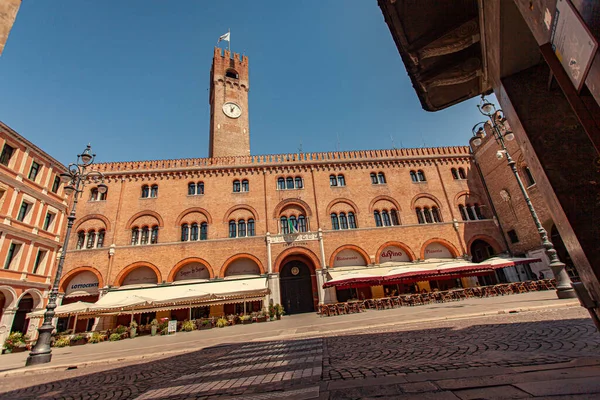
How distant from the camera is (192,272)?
1788 cm

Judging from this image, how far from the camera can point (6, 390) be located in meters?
5.00

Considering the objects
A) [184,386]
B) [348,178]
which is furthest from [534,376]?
[348,178]

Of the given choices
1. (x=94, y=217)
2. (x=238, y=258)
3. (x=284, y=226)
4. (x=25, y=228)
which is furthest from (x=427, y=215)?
(x=25, y=228)

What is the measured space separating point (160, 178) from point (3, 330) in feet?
36.8

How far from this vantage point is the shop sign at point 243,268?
59.4 feet

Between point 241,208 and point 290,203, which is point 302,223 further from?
point 241,208

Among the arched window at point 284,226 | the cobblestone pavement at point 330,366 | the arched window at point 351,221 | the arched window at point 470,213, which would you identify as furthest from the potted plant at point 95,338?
the arched window at point 470,213

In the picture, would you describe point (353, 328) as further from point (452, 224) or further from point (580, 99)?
point (452, 224)

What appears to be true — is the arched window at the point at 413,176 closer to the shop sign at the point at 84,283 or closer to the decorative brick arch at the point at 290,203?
the decorative brick arch at the point at 290,203

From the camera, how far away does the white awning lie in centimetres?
1362

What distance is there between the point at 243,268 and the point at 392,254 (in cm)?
1020

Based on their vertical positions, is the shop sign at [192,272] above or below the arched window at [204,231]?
below

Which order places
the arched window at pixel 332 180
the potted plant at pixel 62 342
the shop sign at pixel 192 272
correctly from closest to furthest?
the potted plant at pixel 62 342 → the shop sign at pixel 192 272 → the arched window at pixel 332 180

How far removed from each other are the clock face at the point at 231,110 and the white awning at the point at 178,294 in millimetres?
16701
